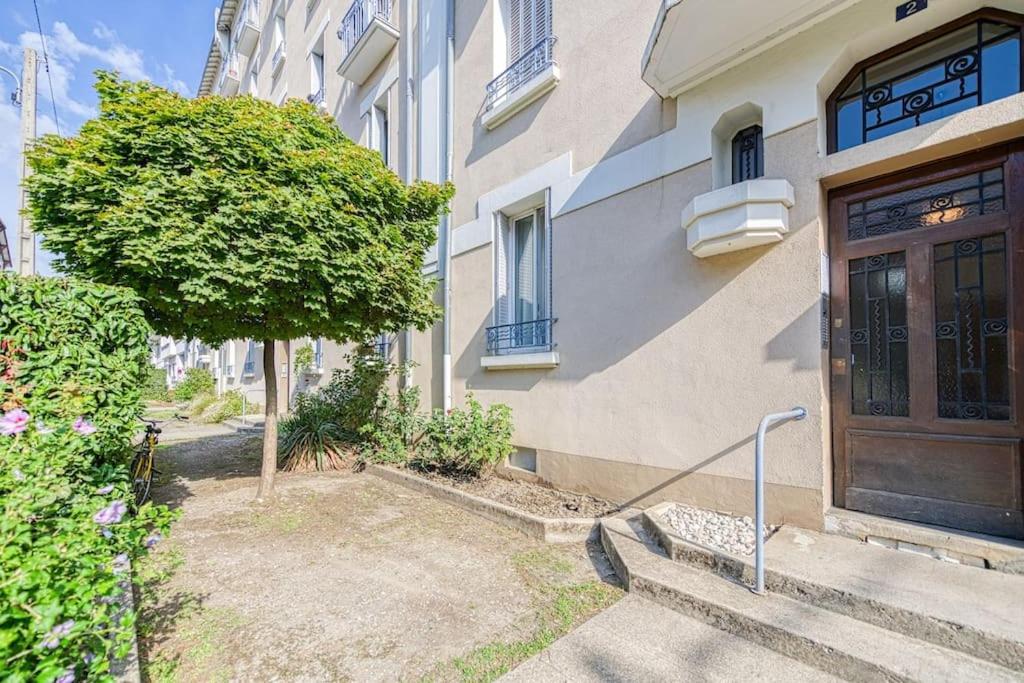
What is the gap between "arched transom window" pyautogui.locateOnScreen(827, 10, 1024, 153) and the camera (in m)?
2.95

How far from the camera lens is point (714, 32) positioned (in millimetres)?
3631

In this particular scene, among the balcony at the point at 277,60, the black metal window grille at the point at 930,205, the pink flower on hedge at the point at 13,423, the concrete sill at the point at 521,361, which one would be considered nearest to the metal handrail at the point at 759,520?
the black metal window grille at the point at 930,205

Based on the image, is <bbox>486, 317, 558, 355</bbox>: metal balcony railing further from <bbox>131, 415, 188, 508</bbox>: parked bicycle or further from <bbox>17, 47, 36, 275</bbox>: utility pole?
<bbox>17, 47, 36, 275</bbox>: utility pole

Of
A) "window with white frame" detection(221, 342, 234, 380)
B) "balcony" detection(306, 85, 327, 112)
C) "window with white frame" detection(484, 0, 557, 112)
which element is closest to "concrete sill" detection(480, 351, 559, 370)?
"window with white frame" detection(484, 0, 557, 112)

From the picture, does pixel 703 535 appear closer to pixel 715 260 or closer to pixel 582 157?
pixel 715 260

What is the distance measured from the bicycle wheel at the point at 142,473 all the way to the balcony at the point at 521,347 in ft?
13.0

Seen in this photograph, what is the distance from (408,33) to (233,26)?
1586 centimetres

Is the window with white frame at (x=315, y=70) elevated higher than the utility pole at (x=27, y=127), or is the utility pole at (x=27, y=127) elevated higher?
the window with white frame at (x=315, y=70)

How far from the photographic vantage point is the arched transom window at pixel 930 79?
2.95m

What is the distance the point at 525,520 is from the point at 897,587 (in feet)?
8.51

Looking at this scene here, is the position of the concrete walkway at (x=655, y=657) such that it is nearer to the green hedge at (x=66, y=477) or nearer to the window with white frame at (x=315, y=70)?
the green hedge at (x=66, y=477)

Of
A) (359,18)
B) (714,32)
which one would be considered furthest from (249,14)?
(714,32)

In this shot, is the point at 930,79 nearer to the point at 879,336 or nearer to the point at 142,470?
the point at 879,336

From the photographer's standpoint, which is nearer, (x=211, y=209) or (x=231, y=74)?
(x=211, y=209)
